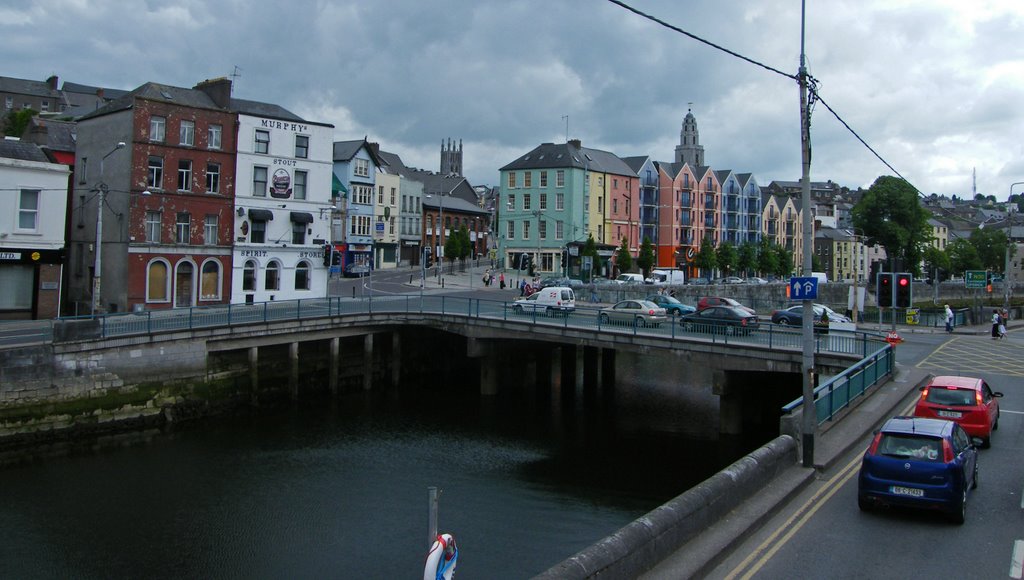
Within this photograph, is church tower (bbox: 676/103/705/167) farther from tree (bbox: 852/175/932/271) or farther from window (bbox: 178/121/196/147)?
window (bbox: 178/121/196/147)

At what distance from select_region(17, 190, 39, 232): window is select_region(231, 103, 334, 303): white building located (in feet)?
35.8

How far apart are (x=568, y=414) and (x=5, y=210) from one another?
30.3m

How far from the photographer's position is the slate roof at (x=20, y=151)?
131 ft

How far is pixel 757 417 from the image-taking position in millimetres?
35719

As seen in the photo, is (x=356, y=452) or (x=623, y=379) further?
(x=623, y=379)

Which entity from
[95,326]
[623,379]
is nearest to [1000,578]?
[95,326]

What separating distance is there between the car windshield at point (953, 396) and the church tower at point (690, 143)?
512 feet

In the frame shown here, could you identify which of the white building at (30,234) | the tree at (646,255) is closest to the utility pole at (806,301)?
the white building at (30,234)

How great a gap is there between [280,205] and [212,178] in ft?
14.7

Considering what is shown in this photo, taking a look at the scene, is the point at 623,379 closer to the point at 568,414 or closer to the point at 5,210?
the point at 568,414

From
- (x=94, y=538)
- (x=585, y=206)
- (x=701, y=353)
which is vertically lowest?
(x=94, y=538)

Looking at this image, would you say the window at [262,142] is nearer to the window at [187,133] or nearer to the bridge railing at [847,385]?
the window at [187,133]

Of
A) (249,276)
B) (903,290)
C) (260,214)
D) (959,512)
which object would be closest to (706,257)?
(260,214)

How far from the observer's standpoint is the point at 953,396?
18844 mm
